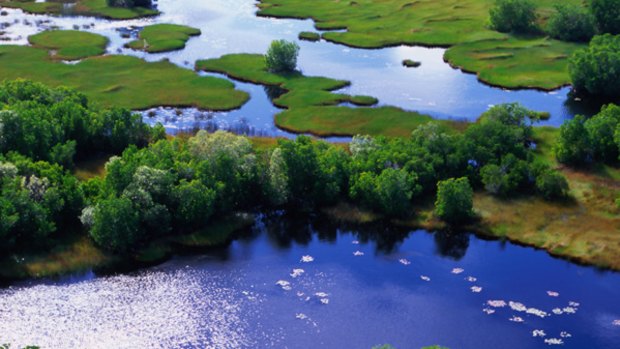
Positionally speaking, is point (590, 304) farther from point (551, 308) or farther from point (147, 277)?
point (147, 277)

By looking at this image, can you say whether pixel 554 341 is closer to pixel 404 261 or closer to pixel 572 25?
pixel 404 261

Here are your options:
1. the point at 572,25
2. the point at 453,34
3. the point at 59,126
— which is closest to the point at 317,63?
the point at 453,34

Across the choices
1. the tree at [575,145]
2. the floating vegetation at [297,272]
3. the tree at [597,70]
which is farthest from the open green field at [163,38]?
the floating vegetation at [297,272]

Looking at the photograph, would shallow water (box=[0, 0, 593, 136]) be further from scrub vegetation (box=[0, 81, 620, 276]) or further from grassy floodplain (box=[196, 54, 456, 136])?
scrub vegetation (box=[0, 81, 620, 276])

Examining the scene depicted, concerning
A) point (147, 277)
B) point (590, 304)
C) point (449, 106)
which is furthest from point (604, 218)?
point (147, 277)

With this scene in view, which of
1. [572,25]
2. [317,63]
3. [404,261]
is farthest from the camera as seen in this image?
[572,25]

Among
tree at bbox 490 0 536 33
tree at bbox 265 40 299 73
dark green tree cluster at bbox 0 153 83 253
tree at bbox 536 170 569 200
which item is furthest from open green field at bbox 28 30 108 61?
tree at bbox 536 170 569 200
